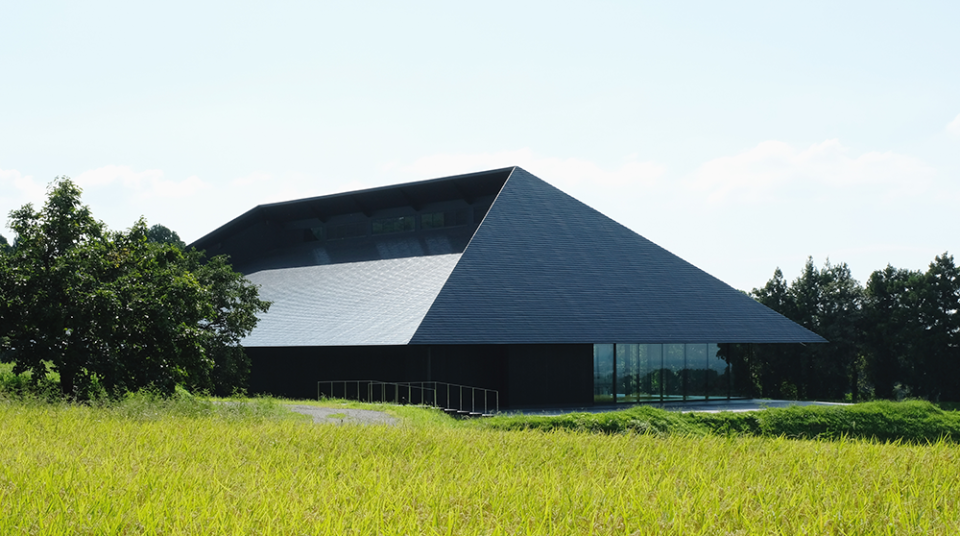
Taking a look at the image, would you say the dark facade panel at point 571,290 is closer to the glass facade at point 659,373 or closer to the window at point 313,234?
the glass facade at point 659,373

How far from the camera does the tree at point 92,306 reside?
19703 mm

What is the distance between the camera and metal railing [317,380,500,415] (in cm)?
3188

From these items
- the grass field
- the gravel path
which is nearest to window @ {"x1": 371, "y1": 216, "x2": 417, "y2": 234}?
the gravel path

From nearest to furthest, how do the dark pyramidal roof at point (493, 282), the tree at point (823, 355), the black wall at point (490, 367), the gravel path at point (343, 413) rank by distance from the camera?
the gravel path at point (343, 413) → the dark pyramidal roof at point (493, 282) → the black wall at point (490, 367) → the tree at point (823, 355)

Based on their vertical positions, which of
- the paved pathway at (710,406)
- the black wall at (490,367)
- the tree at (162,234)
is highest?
the tree at (162,234)

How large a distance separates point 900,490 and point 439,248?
3287cm

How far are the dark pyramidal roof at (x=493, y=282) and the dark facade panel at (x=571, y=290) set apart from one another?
6cm

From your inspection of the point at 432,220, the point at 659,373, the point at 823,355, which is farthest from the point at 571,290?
the point at 823,355

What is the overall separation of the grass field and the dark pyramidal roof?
1925cm

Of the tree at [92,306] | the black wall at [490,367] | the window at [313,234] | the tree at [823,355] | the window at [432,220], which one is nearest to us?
the tree at [92,306]

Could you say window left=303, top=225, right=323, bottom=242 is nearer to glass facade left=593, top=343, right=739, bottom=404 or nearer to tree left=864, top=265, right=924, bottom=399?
glass facade left=593, top=343, right=739, bottom=404

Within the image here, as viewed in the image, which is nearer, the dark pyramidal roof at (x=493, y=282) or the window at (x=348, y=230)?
the dark pyramidal roof at (x=493, y=282)

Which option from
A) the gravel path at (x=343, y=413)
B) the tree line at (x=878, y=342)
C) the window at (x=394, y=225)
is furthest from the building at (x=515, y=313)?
the tree line at (x=878, y=342)

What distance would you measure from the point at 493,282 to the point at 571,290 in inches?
129
